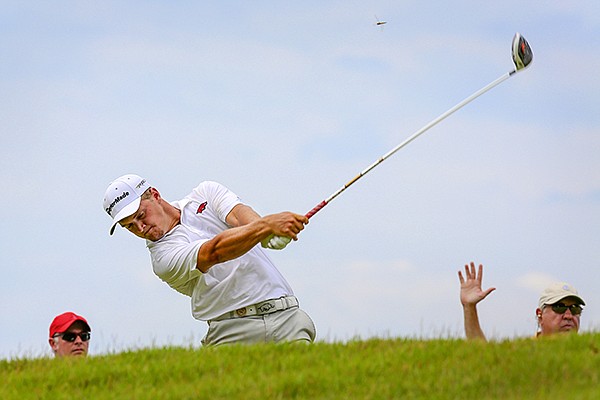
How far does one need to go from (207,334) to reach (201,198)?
1403 millimetres

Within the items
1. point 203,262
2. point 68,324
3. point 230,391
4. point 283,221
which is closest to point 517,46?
point 283,221

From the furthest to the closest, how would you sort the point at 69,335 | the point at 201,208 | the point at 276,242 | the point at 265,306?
1. the point at 69,335
2. the point at 201,208
3. the point at 265,306
4. the point at 276,242

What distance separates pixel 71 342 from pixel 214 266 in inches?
123

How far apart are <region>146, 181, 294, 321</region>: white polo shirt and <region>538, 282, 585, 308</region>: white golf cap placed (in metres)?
3.17

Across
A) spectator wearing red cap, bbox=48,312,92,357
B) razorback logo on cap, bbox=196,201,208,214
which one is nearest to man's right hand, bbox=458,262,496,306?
razorback logo on cap, bbox=196,201,208,214

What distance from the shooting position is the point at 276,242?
33.5 ft

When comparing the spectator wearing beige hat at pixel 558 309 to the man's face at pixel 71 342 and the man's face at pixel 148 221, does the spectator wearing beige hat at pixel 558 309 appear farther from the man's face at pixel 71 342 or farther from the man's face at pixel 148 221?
the man's face at pixel 71 342

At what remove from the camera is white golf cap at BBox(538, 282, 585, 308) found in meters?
12.1

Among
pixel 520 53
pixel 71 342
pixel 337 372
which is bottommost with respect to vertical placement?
pixel 337 372

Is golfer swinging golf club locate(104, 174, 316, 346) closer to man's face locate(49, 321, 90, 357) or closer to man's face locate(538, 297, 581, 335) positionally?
man's face locate(49, 321, 90, 357)

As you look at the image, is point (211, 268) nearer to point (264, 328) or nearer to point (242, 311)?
point (242, 311)

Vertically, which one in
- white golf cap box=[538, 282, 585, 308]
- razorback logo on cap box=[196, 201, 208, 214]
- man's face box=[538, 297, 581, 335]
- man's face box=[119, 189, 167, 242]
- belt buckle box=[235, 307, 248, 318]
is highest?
razorback logo on cap box=[196, 201, 208, 214]

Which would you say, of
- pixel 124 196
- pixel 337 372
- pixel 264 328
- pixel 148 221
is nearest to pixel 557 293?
pixel 264 328

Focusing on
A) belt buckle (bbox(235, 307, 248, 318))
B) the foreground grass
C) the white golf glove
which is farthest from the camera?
belt buckle (bbox(235, 307, 248, 318))
